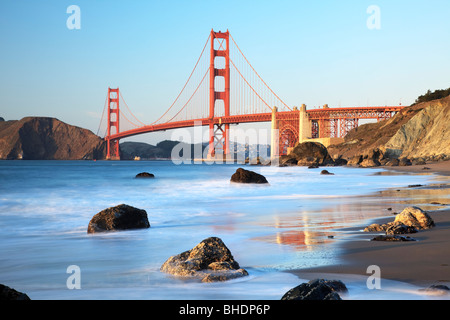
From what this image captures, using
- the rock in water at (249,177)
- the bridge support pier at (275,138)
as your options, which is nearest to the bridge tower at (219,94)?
the bridge support pier at (275,138)

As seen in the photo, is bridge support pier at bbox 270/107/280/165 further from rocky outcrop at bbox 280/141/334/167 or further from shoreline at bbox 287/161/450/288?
shoreline at bbox 287/161/450/288

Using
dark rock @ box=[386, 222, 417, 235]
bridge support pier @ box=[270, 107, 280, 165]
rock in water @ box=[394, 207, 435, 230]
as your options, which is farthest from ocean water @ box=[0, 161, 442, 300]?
bridge support pier @ box=[270, 107, 280, 165]

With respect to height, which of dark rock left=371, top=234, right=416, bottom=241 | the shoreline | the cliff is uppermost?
the cliff

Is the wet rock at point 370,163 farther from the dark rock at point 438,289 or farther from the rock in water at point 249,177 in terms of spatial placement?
the dark rock at point 438,289

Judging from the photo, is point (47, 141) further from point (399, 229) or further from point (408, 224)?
point (399, 229)

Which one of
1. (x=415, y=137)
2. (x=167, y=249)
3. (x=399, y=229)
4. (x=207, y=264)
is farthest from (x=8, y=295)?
(x=415, y=137)

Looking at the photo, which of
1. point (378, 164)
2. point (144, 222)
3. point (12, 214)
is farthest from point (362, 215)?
point (378, 164)
